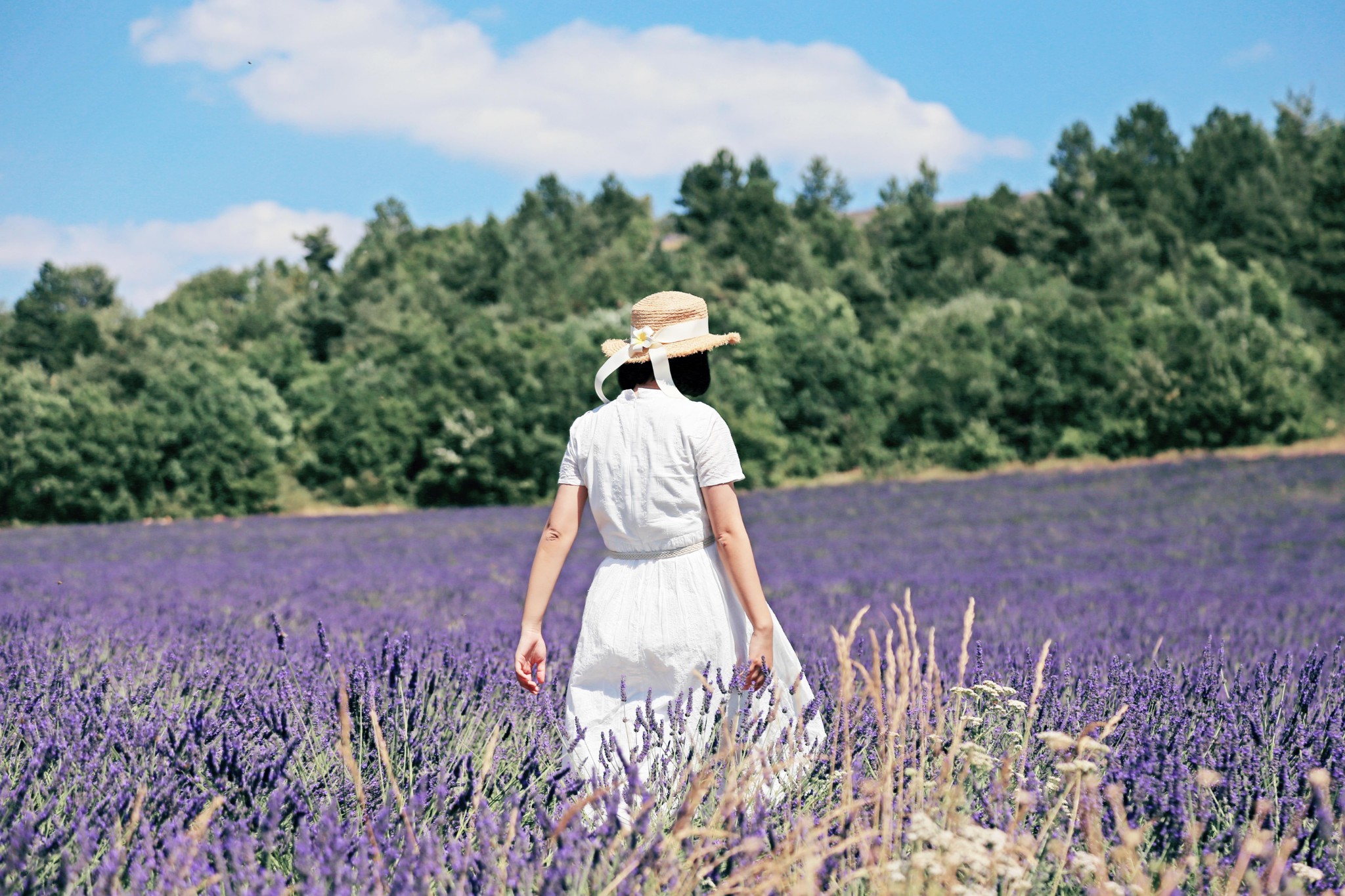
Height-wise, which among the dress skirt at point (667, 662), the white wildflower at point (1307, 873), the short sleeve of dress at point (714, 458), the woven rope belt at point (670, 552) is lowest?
the white wildflower at point (1307, 873)

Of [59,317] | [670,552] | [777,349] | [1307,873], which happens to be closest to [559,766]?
[670,552]

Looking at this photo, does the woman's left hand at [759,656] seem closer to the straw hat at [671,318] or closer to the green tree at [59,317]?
the straw hat at [671,318]

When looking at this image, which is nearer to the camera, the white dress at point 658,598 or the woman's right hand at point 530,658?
the white dress at point 658,598

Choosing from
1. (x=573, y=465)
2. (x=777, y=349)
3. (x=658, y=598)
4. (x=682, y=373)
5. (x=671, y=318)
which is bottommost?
(x=658, y=598)

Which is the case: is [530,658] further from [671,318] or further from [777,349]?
[777,349]

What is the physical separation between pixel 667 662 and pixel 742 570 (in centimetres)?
30

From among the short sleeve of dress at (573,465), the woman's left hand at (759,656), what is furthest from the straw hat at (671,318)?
the woman's left hand at (759,656)

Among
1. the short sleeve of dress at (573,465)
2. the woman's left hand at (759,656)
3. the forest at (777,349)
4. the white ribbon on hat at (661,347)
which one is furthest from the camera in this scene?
the forest at (777,349)

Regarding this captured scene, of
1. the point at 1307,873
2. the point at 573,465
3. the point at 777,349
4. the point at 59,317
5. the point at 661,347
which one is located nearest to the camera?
the point at 1307,873

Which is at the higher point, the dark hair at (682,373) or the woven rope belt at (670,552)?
the dark hair at (682,373)

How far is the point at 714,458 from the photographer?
2.55 metres

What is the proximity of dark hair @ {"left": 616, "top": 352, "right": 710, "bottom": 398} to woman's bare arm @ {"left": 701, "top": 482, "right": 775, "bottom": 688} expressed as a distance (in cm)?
30

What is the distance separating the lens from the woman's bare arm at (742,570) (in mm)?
2502

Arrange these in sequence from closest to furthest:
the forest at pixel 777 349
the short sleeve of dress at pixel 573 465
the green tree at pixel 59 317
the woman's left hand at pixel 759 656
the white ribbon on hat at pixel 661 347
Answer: the woman's left hand at pixel 759 656 < the white ribbon on hat at pixel 661 347 < the short sleeve of dress at pixel 573 465 < the forest at pixel 777 349 < the green tree at pixel 59 317
